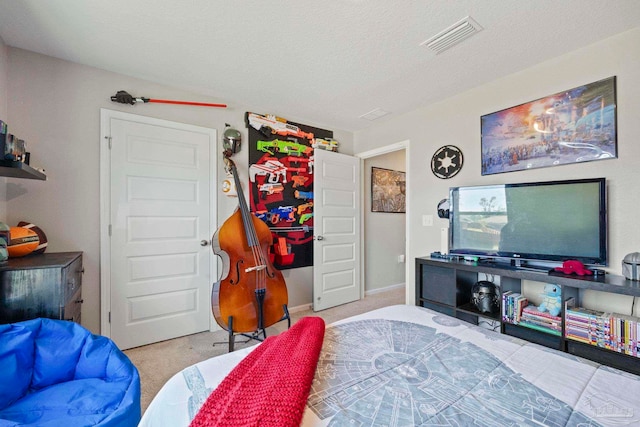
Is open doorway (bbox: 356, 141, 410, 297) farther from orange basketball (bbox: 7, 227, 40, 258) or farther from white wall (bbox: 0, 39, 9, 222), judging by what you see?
white wall (bbox: 0, 39, 9, 222)

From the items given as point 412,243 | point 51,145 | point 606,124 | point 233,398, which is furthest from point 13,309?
point 606,124

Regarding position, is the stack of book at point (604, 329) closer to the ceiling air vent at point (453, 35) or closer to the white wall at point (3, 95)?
the ceiling air vent at point (453, 35)

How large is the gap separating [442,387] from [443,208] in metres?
2.16

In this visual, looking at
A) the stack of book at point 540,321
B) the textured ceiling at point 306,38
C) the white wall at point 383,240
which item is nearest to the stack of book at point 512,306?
the stack of book at point 540,321

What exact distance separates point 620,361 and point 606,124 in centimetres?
154

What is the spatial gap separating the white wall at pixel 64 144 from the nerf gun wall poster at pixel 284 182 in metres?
1.15

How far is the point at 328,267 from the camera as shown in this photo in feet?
11.5

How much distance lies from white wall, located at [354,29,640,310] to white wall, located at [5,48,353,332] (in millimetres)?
2851

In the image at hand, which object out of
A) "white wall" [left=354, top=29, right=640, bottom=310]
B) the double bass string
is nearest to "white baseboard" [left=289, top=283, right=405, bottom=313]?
"white wall" [left=354, top=29, right=640, bottom=310]

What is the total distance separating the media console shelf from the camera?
1.64 m

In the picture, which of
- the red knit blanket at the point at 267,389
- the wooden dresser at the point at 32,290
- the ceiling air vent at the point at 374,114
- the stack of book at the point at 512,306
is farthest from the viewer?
the ceiling air vent at the point at 374,114

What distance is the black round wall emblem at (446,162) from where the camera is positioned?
2.77m

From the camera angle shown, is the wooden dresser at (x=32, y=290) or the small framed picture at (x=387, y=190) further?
the small framed picture at (x=387, y=190)

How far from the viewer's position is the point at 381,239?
4273mm
